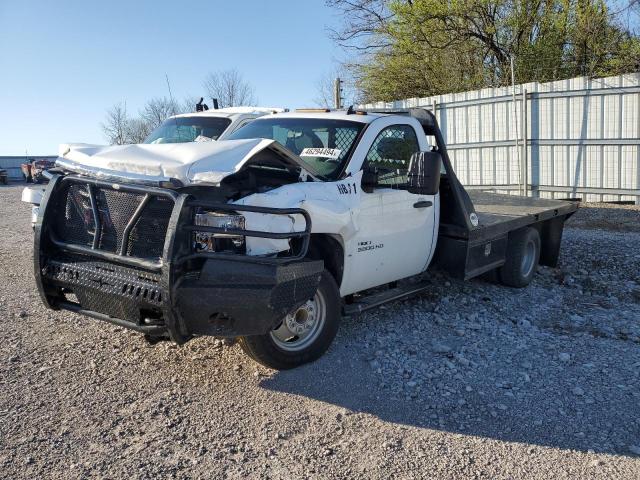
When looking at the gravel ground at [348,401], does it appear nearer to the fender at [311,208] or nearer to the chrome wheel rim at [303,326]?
the chrome wheel rim at [303,326]

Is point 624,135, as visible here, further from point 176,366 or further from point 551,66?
point 176,366

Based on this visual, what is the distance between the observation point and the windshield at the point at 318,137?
520 centimetres

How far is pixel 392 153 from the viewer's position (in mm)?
5699

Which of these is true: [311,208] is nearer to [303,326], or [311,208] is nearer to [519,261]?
[303,326]

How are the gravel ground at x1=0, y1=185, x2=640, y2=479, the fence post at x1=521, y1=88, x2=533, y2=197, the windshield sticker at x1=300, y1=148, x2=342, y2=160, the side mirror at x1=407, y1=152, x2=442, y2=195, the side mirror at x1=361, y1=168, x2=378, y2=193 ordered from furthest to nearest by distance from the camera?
the fence post at x1=521, y1=88, x2=533, y2=197 < the windshield sticker at x1=300, y1=148, x2=342, y2=160 < the side mirror at x1=361, y1=168, x2=378, y2=193 < the side mirror at x1=407, y1=152, x2=442, y2=195 < the gravel ground at x1=0, y1=185, x2=640, y2=479

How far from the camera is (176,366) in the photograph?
185 inches

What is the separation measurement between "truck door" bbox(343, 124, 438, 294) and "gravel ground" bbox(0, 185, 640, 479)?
0.55 meters

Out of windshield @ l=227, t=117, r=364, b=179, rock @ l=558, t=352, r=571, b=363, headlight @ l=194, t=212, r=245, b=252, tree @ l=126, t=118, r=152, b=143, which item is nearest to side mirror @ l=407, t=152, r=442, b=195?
windshield @ l=227, t=117, r=364, b=179

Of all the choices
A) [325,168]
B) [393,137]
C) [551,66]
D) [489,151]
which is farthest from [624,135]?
[325,168]

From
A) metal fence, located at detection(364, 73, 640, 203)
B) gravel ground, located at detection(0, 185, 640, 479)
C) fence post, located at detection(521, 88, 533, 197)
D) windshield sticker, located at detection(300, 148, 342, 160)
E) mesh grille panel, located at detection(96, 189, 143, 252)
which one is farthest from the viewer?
fence post, located at detection(521, 88, 533, 197)

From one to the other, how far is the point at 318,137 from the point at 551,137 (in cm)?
987

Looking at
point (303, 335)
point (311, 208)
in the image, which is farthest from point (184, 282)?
point (303, 335)

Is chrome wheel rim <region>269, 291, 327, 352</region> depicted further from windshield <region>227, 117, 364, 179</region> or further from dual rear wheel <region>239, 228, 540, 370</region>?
windshield <region>227, 117, 364, 179</region>

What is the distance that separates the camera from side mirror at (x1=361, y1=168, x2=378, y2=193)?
5.12 metres
